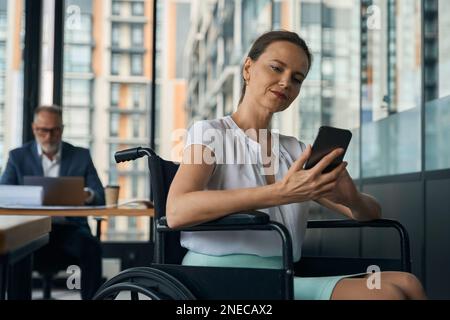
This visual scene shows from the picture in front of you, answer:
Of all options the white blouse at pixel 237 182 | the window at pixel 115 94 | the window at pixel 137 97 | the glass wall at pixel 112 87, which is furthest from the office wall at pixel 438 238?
the window at pixel 115 94

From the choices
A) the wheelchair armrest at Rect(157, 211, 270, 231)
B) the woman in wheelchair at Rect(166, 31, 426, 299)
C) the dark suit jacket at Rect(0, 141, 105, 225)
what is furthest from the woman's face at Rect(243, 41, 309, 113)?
the dark suit jacket at Rect(0, 141, 105, 225)

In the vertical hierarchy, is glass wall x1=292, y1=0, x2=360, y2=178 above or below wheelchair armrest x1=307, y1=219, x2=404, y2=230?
above

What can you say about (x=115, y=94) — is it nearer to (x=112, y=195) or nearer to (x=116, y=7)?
(x=116, y=7)

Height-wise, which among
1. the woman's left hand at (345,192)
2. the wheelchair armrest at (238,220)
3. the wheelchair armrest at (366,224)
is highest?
the woman's left hand at (345,192)

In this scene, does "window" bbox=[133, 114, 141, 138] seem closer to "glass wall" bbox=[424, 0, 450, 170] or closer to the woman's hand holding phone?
"glass wall" bbox=[424, 0, 450, 170]

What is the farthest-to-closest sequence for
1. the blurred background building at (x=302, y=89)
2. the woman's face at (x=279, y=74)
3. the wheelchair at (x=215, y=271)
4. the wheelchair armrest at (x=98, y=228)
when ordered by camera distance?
the wheelchair armrest at (x=98, y=228), the blurred background building at (x=302, y=89), the woman's face at (x=279, y=74), the wheelchair at (x=215, y=271)

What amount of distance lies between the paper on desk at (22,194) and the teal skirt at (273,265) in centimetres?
130

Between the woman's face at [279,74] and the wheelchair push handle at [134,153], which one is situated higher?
the woman's face at [279,74]

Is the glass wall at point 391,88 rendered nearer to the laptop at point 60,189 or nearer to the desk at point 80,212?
the desk at point 80,212

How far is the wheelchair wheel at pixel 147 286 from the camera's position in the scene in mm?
1411

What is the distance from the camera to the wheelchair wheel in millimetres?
1411

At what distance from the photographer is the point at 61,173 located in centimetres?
373

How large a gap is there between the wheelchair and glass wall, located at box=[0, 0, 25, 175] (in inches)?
129

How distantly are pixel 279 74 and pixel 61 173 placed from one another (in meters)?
2.31
